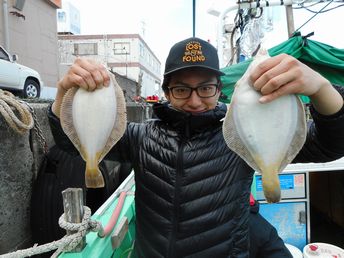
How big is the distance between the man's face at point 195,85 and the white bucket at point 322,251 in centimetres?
260

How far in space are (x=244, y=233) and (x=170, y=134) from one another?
75 cm

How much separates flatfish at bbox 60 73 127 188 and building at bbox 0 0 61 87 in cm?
1408

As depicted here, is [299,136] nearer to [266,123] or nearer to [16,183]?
[266,123]

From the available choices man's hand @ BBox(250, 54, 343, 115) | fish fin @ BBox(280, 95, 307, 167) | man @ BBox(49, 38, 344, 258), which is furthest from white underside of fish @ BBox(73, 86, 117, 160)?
fish fin @ BBox(280, 95, 307, 167)

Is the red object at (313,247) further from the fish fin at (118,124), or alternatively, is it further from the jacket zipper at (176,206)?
the fish fin at (118,124)

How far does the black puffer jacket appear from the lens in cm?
160

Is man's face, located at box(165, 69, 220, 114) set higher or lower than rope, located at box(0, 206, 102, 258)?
higher

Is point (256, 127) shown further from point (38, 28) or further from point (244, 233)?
point (38, 28)

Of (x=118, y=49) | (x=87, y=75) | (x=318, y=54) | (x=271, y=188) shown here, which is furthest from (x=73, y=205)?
(x=118, y=49)

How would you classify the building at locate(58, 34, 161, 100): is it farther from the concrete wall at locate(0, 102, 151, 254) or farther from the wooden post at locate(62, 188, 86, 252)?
the wooden post at locate(62, 188, 86, 252)

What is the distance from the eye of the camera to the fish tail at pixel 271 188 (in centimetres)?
105

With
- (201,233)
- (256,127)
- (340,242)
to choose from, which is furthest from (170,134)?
(340,242)

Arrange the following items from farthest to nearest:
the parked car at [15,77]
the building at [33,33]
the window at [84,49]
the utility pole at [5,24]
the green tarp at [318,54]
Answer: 1. the window at [84,49]
2. the building at [33,33]
3. the utility pole at [5,24]
4. the parked car at [15,77]
5. the green tarp at [318,54]

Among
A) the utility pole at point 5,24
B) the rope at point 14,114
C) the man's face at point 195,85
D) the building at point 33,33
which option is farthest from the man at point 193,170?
the building at point 33,33
